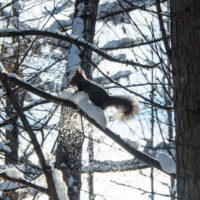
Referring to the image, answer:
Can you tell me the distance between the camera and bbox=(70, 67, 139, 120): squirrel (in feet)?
12.6

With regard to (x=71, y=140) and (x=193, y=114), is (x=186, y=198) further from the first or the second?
(x=71, y=140)

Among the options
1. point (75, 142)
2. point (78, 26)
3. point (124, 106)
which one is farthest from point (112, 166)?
point (124, 106)

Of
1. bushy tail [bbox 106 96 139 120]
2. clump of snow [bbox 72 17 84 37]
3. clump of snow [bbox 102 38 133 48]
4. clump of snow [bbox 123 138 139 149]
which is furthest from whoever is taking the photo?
clump of snow [bbox 102 38 133 48]

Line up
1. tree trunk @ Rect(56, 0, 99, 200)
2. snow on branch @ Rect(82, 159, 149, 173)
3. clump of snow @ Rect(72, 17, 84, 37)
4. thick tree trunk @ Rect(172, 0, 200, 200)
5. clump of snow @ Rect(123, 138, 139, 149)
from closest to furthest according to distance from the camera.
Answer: thick tree trunk @ Rect(172, 0, 200, 200)
clump of snow @ Rect(123, 138, 139, 149)
tree trunk @ Rect(56, 0, 99, 200)
clump of snow @ Rect(72, 17, 84, 37)
snow on branch @ Rect(82, 159, 149, 173)

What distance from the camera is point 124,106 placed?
3891 mm

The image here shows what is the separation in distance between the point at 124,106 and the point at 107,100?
241 millimetres

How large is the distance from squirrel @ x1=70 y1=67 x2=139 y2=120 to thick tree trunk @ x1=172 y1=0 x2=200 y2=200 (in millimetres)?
1915

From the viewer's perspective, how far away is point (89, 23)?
17.2 feet

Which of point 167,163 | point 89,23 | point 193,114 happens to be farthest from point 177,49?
point 89,23

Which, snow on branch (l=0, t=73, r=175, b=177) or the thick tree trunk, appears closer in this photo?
the thick tree trunk

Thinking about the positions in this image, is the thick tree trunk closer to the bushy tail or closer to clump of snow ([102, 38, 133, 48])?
the bushy tail

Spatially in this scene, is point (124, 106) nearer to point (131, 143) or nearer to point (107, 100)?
point (107, 100)

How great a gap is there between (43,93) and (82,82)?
2.17m

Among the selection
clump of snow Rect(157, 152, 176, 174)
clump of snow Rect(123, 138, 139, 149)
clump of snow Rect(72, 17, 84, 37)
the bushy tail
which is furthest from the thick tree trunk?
clump of snow Rect(72, 17, 84, 37)
